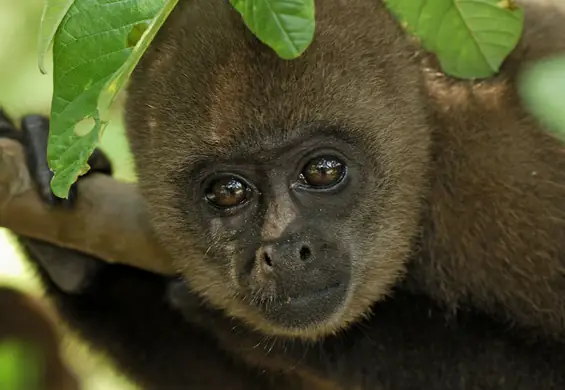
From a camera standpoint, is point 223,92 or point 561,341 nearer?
point 223,92

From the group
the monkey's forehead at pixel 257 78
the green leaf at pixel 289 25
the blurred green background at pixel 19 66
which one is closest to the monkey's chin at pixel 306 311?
the monkey's forehead at pixel 257 78

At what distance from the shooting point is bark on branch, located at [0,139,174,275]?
3.08 m

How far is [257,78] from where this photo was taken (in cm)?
280

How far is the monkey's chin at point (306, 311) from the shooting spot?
2920 mm

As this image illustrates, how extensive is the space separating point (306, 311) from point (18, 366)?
67.3 inches

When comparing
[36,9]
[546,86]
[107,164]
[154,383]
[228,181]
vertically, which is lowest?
[154,383]

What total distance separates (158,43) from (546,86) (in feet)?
4.64

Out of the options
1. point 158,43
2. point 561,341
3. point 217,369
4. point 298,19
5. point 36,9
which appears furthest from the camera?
point 36,9

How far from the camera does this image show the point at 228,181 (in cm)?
301

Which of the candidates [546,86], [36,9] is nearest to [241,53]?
[546,86]

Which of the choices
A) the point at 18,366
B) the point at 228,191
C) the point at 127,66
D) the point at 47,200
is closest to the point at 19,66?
the point at 18,366

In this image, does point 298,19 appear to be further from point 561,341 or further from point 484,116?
point 561,341

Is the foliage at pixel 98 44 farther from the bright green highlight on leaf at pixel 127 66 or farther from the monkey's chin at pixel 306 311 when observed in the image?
the monkey's chin at pixel 306 311

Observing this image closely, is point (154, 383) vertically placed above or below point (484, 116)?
below
